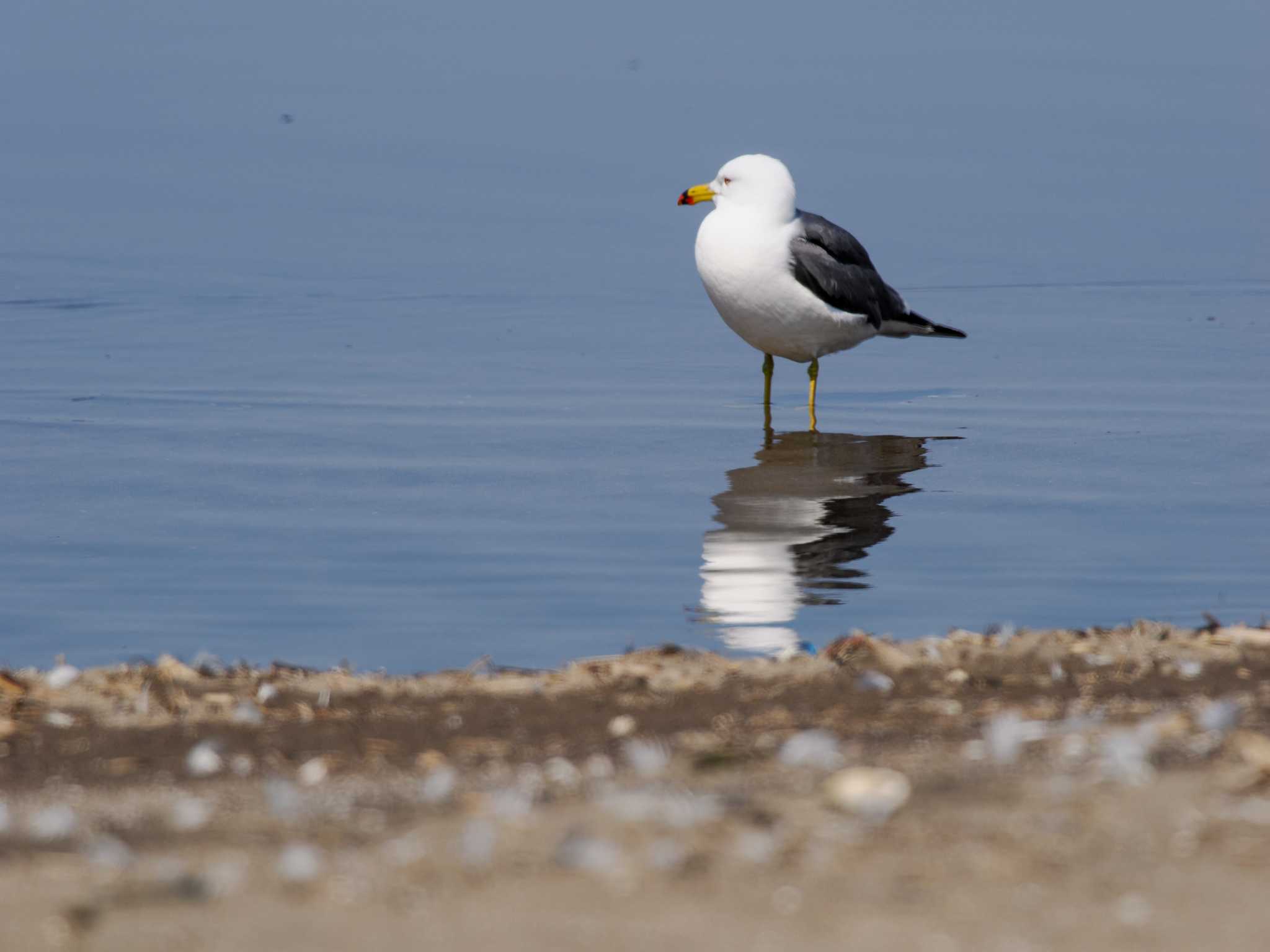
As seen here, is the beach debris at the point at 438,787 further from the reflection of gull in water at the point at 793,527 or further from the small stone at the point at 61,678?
the reflection of gull in water at the point at 793,527

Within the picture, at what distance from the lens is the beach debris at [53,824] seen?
4027mm

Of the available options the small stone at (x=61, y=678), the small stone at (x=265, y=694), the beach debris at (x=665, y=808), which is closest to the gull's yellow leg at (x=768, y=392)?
the small stone at (x=265, y=694)

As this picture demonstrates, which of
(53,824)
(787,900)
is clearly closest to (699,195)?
(53,824)

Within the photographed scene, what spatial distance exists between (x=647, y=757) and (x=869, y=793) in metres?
0.71

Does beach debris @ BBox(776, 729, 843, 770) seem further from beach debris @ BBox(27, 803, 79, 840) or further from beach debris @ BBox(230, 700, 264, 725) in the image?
beach debris @ BBox(27, 803, 79, 840)

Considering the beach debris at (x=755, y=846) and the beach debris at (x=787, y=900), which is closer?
the beach debris at (x=787, y=900)

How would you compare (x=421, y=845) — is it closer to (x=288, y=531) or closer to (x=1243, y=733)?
(x=1243, y=733)

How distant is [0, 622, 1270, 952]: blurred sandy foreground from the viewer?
11.2 feet

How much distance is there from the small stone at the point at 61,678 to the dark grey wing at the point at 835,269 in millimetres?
6056

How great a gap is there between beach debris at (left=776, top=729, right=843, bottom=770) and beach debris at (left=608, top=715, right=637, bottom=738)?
52 cm

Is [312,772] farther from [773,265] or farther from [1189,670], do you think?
[773,265]

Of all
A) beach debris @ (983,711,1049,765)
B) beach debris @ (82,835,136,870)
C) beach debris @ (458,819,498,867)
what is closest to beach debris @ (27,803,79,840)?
beach debris @ (82,835,136,870)

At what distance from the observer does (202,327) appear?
13.5 meters

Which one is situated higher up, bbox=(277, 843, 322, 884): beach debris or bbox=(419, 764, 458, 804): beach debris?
bbox=(277, 843, 322, 884): beach debris
